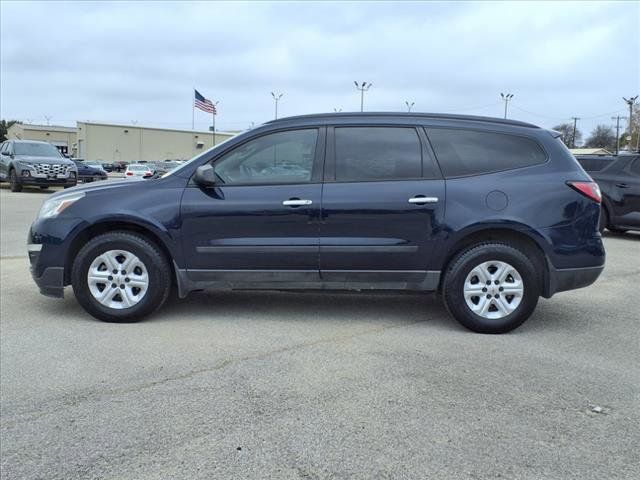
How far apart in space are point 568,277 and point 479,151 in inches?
50.8

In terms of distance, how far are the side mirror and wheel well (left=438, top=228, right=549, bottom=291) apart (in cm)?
208

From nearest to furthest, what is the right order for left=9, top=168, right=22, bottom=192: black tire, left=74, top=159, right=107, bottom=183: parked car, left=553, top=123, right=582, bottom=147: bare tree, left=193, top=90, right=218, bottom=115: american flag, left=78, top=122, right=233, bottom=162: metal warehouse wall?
1. left=9, top=168, right=22, bottom=192: black tire
2. left=74, top=159, right=107, bottom=183: parked car
3. left=193, top=90, right=218, bottom=115: american flag
4. left=78, top=122, right=233, bottom=162: metal warehouse wall
5. left=553, top=123, right=582, bottom=147: bare tree

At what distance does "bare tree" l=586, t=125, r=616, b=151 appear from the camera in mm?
100250

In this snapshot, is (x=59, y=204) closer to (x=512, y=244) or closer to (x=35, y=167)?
(x=512, y=244)

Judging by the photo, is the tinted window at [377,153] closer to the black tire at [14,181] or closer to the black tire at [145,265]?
the black tire at [145,265]

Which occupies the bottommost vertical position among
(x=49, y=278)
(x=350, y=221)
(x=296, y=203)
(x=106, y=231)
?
(x=49, y=278)

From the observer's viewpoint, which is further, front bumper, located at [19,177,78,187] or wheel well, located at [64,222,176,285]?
front bumper, located at [19,177,78,187]

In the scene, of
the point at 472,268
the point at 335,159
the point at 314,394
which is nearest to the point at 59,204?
the point at 335,159

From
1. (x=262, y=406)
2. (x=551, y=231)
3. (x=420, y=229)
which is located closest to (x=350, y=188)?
(x=420, y=229)

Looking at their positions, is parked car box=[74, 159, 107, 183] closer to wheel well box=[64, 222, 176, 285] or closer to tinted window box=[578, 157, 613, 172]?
tinted window box=[578, 157, 613, 172]

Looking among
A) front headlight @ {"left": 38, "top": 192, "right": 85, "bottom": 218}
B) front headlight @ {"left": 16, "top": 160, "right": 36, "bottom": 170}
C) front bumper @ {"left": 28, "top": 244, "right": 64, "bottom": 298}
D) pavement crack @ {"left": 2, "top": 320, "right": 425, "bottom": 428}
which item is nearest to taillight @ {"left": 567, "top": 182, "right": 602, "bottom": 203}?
pavement crack @ {"left": 2, "top": 320, "right": 425, "bottom": 428}

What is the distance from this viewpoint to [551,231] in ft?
15.5

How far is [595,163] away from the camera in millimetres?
11586

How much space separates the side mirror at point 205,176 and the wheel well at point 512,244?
2.08 meters
